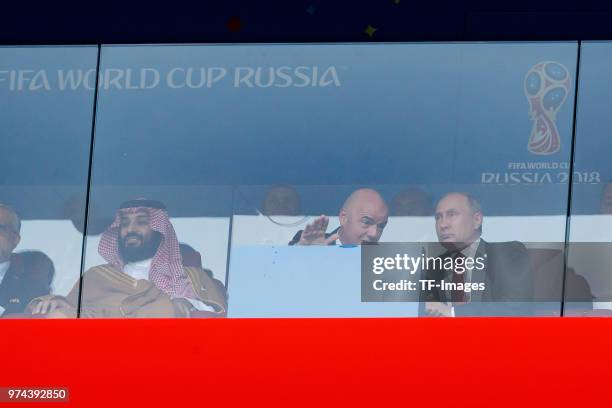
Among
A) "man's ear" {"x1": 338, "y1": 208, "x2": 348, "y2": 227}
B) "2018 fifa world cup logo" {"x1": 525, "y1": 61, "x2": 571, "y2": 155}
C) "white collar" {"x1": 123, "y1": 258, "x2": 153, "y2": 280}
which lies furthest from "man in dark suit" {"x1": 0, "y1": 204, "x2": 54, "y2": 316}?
"2018 fifa world cup logo" {"x1": 525, "y1": 61, "x2": 571, "y2": 155}

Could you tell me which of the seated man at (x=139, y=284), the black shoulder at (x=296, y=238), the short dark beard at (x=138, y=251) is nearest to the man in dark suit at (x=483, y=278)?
the black shoulder at (x=296, y=238)

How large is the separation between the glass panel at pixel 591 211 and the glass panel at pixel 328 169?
0.05 metres

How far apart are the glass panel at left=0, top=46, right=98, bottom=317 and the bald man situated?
748 millimetres

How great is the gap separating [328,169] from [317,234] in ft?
0.73

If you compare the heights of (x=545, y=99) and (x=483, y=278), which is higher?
(x=545, y=99)

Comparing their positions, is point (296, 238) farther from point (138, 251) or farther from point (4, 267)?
point (4, 267)

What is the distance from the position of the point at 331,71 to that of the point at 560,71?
29.5 inches

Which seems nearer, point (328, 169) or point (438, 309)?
point (438, 309)

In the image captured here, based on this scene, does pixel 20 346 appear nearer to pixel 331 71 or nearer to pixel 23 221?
pixel 23 221

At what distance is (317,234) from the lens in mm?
3168

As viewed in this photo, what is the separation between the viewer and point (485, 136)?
3182 millimetres

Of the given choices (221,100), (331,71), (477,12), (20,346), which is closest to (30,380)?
(20,346)

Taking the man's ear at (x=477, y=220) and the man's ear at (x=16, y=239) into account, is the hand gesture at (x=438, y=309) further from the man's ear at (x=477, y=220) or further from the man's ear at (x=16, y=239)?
the man's ear at (x=16, y=239)

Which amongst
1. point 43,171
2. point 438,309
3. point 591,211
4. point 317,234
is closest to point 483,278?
point 438,309
